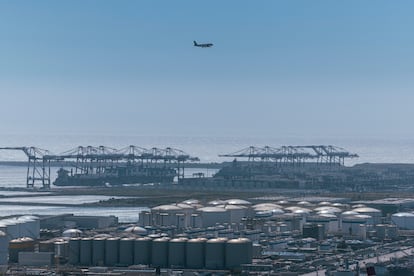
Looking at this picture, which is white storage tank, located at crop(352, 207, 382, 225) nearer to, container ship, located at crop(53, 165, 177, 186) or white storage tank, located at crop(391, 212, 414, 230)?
white storage tank, located at crop(391, 212, 414, 230)

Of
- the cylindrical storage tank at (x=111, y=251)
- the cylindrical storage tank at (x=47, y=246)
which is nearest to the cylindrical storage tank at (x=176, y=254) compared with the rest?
the cylindrical storage tank at (x=111, y=251)

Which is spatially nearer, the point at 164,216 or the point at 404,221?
the point at 164,216

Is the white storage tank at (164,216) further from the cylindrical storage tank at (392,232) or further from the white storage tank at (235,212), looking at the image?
the cylindrical storage tank at (392,232)

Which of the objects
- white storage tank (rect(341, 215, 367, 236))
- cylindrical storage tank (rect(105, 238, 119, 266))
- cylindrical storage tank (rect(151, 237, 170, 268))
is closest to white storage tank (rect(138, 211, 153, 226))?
white storage tank (rect(341, 215, 367, 236))

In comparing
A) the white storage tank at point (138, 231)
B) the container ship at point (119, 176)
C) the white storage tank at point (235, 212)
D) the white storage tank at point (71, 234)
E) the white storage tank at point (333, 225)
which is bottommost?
the white storage tank at point (71, 234)

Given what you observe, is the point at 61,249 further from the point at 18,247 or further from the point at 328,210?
the point at 328,210

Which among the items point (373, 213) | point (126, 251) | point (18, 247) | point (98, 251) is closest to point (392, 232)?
point (373, 213)

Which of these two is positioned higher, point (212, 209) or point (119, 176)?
point (119, 176)
